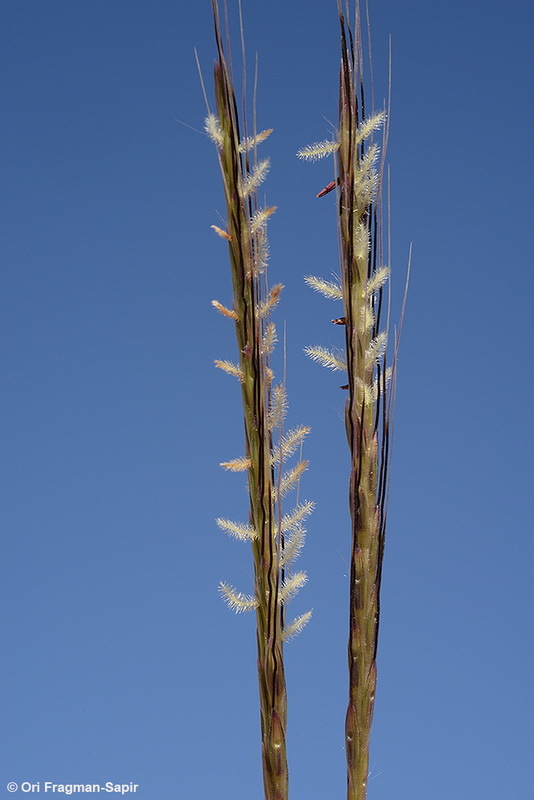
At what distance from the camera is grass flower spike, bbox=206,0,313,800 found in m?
1.00

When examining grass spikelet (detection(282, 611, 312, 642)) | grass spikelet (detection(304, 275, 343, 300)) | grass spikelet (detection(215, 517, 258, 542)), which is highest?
grass spikelet (detection(304, 275, 343, 300))

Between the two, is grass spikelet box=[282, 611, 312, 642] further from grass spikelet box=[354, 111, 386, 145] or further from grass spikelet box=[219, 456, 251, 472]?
grass spikelet box=[354, 111, 386, 145]

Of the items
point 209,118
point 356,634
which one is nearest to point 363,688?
point 356,634

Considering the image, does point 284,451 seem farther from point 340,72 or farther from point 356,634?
point 340,72

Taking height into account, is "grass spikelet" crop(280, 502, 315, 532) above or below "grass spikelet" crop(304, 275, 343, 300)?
below

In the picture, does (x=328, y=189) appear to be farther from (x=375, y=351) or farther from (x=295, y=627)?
(x=295, y=627)

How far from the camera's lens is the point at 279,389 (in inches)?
41.3

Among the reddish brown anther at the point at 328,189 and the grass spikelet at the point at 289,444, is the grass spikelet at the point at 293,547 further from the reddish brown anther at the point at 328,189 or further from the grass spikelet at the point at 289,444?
the reddish brown anther at the point at 328,189

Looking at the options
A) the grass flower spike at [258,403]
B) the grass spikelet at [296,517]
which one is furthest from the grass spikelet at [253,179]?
the grass spikelet at [296,517]

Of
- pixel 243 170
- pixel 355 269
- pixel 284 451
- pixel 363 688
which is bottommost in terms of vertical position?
pixel 363 688

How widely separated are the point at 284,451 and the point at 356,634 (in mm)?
217

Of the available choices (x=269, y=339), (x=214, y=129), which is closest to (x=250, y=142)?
(x=214, y=129)

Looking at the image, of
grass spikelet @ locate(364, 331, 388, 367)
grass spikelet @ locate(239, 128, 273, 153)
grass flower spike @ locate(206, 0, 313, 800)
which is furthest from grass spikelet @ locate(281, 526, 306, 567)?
grass spikelet @ locate(239, 128, 273, 153)

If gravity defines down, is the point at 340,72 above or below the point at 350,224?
above
